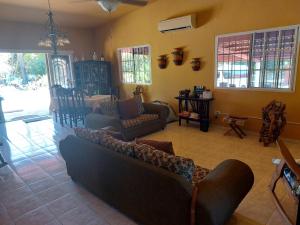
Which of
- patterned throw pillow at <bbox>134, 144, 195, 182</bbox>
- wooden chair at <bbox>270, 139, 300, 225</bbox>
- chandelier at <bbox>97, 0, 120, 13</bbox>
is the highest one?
chandelier at <bbox>97, 0, 120, 13</bbox>

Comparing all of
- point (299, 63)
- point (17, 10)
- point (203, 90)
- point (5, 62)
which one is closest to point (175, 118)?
point (203, 90)

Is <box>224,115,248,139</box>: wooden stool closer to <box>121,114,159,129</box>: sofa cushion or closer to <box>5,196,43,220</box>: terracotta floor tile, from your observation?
<box>121,114,159,129</box>: sofa cushion

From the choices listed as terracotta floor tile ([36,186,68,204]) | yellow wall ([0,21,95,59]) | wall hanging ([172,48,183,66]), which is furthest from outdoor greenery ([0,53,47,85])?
terracotta floor tile ([36,186,68,204])

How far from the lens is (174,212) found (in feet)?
5.17

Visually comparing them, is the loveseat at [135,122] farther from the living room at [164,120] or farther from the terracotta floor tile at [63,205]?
the terracotta floor tile at [63,205]

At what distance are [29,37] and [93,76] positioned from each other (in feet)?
6.78

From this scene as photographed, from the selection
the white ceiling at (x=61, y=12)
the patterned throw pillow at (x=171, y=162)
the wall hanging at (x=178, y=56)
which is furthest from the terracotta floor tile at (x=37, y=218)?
the white ceiling at (x=61, y=12)

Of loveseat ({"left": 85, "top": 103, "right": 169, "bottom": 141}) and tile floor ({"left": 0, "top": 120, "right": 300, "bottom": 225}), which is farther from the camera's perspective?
loveseat ({"left": 85, "top": 103, "right": 169, "bottom": 141})

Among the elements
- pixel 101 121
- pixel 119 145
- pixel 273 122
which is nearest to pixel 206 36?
pixel 273 122

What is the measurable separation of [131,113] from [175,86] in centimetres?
169

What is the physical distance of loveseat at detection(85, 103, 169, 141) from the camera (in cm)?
395

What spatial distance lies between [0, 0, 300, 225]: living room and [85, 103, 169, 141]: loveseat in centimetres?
3

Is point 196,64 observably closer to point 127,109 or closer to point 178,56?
point 178,56

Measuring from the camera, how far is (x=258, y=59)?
4164mm
